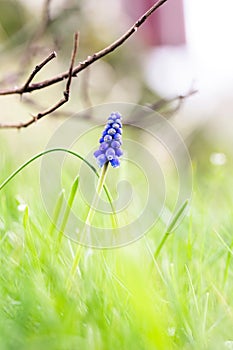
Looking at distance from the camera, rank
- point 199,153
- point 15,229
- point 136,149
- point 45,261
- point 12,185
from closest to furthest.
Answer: point 45,261
point 15,229
point 12,185
point 136,149
point 199,153

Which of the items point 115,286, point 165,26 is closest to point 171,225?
point 115,286

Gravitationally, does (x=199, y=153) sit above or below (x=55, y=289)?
above

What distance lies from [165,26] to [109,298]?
2825mm

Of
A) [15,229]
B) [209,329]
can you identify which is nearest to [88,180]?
[15,229]

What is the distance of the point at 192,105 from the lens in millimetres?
2830

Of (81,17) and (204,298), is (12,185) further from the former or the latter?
(81,17)

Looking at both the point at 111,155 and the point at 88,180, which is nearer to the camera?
the point at 111,155

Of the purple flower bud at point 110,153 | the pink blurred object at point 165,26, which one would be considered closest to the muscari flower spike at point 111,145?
the purple flower bud at point 110,153

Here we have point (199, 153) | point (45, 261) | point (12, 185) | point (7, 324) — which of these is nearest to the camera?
point (7, 324)

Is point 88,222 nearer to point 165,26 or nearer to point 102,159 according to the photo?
point 102,159

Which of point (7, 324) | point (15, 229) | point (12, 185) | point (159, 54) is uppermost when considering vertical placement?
point (159, 54)

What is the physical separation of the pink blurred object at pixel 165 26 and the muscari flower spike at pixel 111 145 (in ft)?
8.63

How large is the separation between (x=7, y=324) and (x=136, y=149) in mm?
1477

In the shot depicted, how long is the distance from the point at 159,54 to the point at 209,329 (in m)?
2.58
